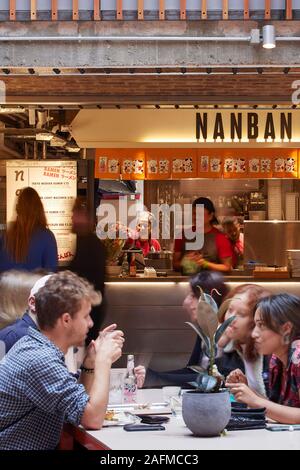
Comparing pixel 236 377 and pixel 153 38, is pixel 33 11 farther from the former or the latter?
pixel 236 377

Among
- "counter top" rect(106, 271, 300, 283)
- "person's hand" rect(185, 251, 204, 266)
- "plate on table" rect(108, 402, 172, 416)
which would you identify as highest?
"person's hand" rect(185, 251, 204, 266)

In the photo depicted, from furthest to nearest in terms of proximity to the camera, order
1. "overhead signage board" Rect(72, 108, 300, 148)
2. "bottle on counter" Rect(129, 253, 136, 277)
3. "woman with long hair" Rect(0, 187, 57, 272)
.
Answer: "overhead signage board" Rect(72, 108, 300, 148) → "bottle on counter" Rect(129, 253, 136, 277) → "woman with long hair" Rect(0, 187, 57, 272)

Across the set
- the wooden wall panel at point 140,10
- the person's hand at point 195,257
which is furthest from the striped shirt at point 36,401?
the person's hand at point 195,257

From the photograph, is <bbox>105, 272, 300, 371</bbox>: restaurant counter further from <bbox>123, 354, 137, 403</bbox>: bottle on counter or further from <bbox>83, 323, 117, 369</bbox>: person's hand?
<bbox>83, 323, 117, 369</bbox>: person's hand

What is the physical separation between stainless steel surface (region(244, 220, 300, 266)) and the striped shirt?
8907mm

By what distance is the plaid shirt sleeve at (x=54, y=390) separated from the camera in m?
3.59

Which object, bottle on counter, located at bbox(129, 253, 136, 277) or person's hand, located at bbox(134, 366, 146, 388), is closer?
person's hand, located at bbox(134, 366, 146, 388)

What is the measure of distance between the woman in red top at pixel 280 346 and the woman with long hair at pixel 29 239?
327 cm
